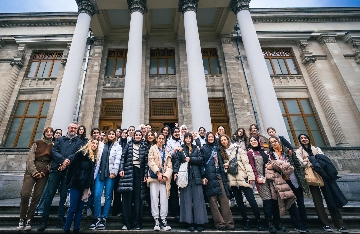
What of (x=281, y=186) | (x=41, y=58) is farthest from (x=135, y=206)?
(x=41, y=58)

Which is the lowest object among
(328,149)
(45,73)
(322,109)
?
(328,149)

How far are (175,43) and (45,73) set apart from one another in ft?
27.4

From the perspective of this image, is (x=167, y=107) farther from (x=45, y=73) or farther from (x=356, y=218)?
(x=356, y=218)

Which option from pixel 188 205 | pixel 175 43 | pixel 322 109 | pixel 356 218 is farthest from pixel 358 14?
pixel 188 205

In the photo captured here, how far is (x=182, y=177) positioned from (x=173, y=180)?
0.41 metres

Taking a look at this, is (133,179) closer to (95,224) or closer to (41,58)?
(95,224)

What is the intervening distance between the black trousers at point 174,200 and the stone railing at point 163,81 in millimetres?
8485

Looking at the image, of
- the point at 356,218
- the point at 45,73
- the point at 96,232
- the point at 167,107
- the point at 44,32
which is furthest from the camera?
the point at 44,32

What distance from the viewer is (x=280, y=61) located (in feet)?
44.0

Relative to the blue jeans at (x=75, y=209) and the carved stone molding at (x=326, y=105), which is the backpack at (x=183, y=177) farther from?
the carved stone molding at (x=326, y=105)

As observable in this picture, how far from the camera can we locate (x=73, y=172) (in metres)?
3.62

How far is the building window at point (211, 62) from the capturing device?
1277cm

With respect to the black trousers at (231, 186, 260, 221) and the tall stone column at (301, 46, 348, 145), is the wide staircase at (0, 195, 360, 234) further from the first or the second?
the tall stone column at (301, 46, 348, 145)

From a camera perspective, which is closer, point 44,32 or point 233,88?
point 233,88
